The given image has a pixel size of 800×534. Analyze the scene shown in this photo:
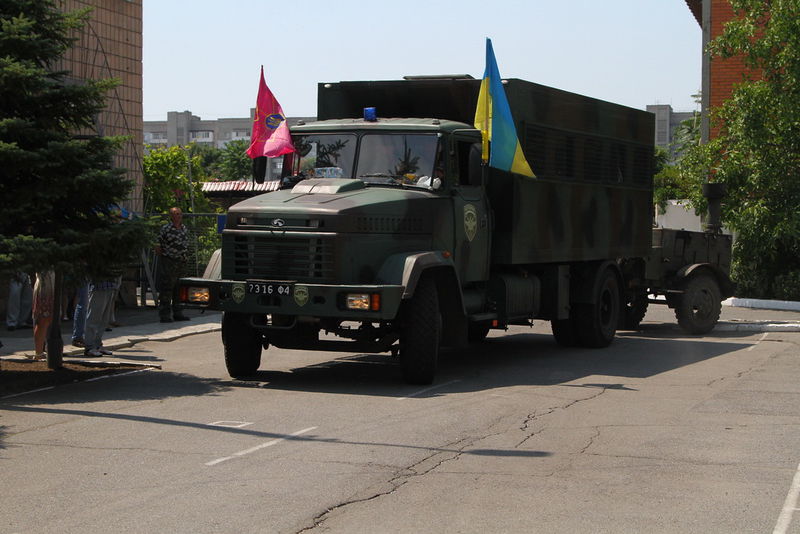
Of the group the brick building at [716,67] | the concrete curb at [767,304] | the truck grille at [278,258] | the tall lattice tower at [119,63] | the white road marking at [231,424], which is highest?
the brick building at [716,67]

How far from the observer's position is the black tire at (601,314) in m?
16.6

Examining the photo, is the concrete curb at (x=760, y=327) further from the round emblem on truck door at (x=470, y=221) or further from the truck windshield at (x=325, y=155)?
the truck windshield at (x=325, y=155)

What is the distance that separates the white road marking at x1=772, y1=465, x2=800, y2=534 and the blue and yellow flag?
626 cm

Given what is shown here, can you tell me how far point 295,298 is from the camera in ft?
39.1

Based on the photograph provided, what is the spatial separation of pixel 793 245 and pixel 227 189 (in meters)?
20.9

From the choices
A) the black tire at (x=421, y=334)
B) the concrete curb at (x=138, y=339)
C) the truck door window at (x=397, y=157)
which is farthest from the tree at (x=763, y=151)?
the black tire at (x=421, y=334)

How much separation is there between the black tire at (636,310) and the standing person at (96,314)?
28.0 feet

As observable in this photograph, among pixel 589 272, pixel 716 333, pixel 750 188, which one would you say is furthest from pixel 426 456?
pixel 750 188

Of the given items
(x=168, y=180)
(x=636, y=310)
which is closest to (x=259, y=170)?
(x=636, y=310)

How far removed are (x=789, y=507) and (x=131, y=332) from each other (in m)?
12.4

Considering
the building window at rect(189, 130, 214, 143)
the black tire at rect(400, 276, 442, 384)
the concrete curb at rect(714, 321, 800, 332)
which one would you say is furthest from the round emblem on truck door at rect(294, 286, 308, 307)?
the building window at rect(189, 130, 214, 143)

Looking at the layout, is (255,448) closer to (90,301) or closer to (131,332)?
(90,301)

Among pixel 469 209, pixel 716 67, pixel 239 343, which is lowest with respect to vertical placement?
pixel 239 343

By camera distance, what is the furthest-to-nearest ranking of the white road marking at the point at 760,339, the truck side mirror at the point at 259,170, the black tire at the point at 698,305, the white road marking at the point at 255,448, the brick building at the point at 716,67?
the brick building at the point at 716,67 < the black tire at the point at 698,305 < the white road marking at the point at 760,339 < the truck side mirror at the point at 259,170 < the white road marking at the point at 255,448
